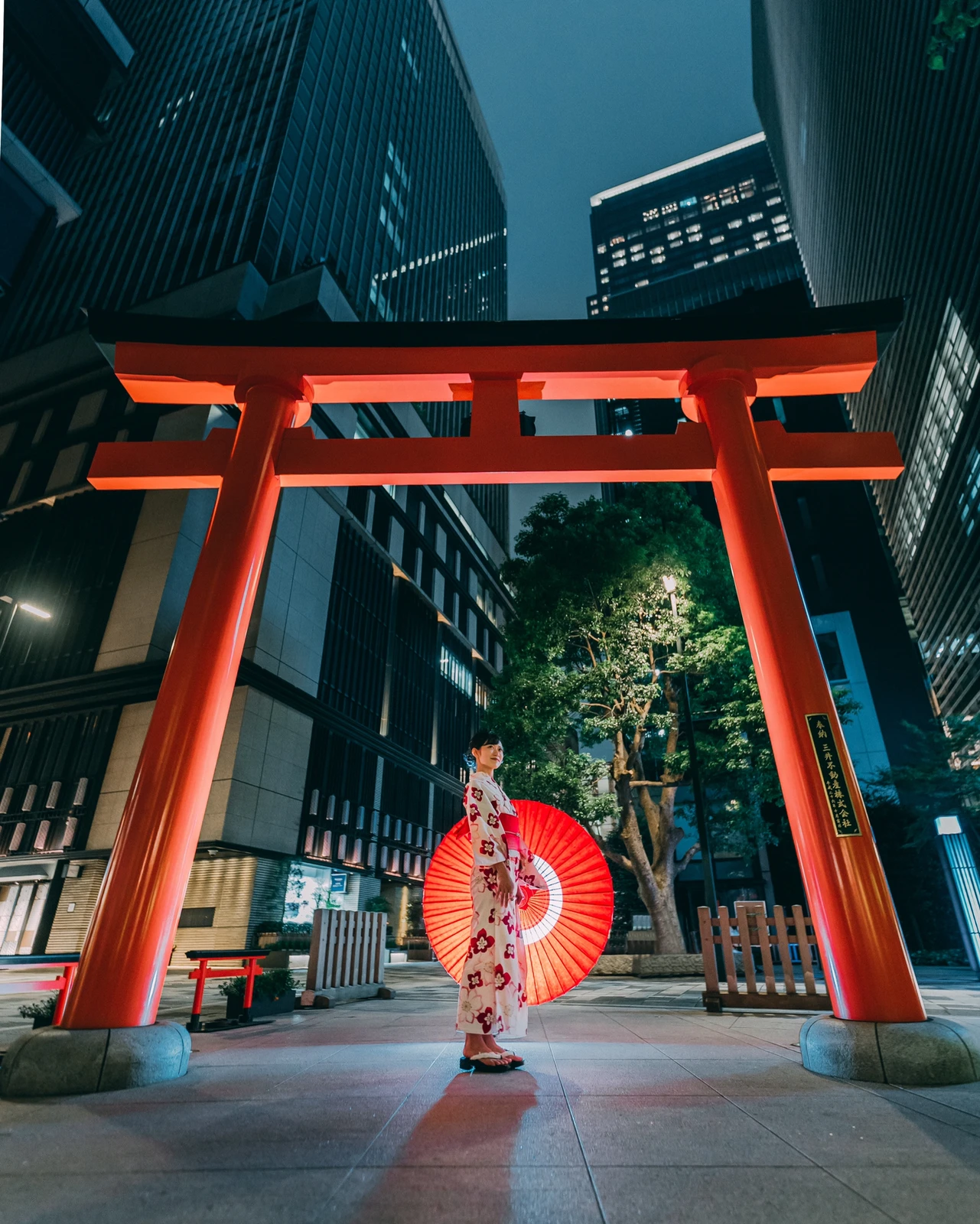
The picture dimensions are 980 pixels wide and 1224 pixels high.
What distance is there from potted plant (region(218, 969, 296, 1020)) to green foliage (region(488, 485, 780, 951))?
8.05 meters

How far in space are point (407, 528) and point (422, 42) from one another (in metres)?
50.0

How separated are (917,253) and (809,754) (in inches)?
862

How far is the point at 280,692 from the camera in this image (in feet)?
66.6

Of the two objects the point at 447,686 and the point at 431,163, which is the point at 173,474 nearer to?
the point at 447,686

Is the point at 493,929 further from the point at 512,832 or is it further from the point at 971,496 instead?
the point at 971,496

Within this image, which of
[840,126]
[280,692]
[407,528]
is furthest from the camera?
[407,528]

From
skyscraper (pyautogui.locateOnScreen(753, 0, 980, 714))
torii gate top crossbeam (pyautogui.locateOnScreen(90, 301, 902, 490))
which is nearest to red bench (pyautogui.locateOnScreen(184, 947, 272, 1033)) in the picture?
torii gate top crossbeam (pyautogui.locateOnScreen(90, 301, 902, 490))

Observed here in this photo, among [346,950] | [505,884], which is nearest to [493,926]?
[505,884]

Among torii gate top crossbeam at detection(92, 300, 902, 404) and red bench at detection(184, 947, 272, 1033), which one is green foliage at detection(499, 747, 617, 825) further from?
torii gate top crossbeam at detection(92, 300, 902, 404)

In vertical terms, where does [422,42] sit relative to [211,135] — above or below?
above

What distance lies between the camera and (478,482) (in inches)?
214

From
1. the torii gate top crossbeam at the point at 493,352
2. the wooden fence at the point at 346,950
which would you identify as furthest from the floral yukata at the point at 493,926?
the wooden fence at the point at 346,950

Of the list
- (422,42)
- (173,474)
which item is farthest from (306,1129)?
(422,42)

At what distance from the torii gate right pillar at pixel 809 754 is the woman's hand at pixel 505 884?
1.78 m
